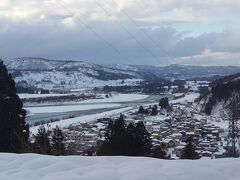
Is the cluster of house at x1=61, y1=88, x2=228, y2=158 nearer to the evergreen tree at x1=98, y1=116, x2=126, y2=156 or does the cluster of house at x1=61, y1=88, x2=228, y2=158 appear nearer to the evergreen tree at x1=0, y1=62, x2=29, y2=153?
the evergreen tree at x1=98, y1=116, x2=126, y2=156

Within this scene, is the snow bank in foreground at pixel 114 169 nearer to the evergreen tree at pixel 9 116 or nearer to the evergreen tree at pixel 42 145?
the evergreen tree at pixel 42 145

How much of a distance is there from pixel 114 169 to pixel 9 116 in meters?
12.5

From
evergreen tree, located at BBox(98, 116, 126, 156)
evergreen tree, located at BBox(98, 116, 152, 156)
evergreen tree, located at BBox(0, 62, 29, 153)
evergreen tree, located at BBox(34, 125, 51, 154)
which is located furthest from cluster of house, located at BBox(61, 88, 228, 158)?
evergreen tree, located at BBox(34, 125, 51, 154)

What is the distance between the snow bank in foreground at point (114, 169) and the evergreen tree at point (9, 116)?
33.7 feet

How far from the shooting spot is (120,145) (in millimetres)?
16141

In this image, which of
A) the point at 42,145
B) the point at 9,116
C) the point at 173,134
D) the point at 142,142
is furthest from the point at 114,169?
the point at 173,134

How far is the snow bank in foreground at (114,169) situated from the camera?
4.63 metres

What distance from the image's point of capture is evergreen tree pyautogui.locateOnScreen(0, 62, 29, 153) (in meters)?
16.1

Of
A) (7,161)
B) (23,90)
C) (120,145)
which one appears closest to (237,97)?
(120,145)

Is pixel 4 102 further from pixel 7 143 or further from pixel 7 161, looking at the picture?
pixel 7 161

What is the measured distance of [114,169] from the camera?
511 centimetres

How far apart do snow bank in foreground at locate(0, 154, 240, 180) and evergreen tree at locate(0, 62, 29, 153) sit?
10.3 meters

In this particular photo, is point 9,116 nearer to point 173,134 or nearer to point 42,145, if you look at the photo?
point 42,145

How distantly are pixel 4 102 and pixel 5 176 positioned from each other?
12325mm
